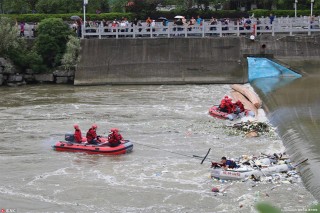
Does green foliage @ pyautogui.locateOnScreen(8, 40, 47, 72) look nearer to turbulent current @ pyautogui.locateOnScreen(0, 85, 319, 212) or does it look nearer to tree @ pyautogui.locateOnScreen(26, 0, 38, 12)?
turbulent current @ pyautogui.locateOnScreen(0, 85, 319, 212)

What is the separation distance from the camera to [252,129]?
23.0 meters

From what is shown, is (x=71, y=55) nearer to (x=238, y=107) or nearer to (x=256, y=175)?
(x=238, y=107)

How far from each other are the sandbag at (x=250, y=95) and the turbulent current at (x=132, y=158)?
3.26 ft

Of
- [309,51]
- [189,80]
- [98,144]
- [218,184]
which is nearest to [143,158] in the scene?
[98,144]

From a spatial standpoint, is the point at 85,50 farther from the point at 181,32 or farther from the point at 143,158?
the point at 143,158

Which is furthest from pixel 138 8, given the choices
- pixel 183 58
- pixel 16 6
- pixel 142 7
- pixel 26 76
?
pixel 26 76

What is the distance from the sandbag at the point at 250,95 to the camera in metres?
27.7

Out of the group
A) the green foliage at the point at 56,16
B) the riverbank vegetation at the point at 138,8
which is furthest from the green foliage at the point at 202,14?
the green foliage at the point at 56,16

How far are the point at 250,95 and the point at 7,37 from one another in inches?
623

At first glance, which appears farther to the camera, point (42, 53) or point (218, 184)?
point (42, 53)

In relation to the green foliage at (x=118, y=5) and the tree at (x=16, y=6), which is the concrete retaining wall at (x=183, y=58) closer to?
the green foliage at (x=118, y=5)

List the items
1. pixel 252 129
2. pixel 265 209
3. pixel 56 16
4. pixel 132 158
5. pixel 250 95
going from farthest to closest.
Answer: pixel 56 16 → pixel 250 95 → pixel 252 129 → pixel 132 158 → pixel 265 209

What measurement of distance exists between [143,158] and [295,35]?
66.3 feet

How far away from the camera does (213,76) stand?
35.9 m
